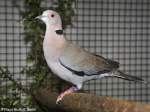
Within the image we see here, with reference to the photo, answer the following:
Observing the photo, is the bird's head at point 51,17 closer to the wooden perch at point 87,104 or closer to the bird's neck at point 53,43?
the bird's neck at point 53,43

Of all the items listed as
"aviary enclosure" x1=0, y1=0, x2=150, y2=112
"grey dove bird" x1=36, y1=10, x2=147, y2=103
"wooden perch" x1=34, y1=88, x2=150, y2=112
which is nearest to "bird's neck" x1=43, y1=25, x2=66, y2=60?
"grey dove bird" x1=36, y1=10, x2=147, y2=103

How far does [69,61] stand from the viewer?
186 cm

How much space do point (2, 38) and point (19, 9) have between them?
23cm

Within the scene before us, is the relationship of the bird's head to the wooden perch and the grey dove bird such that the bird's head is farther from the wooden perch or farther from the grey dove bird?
the wooden perch

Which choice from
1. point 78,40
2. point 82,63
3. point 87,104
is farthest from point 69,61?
point 78,40

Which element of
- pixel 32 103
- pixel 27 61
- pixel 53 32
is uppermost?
pixel 53 32

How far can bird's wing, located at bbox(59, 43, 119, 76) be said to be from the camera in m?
1.87

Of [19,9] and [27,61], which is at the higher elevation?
[19,9]

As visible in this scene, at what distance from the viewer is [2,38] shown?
3025 millimetres

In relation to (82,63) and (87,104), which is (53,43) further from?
(87,104)

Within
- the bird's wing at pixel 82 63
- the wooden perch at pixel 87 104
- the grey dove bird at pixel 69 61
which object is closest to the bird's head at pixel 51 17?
the grey dove bird at pixel 69 61

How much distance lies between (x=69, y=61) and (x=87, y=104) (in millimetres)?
418

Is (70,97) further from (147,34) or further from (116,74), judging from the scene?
(147,34)

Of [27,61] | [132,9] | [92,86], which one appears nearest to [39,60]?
[27,61]
